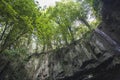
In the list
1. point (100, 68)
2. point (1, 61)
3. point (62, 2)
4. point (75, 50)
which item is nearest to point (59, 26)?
point (62, 2)

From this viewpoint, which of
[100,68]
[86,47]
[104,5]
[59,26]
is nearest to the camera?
[100,68]

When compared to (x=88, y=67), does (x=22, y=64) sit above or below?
above

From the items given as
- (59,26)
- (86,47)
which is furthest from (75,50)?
(59,26)

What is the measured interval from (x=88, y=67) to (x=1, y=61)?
1132 cm

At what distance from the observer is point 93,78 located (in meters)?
19.0

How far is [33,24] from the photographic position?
18812mm

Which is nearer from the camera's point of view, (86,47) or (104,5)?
(86,47)

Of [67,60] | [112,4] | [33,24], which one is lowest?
[67,60]

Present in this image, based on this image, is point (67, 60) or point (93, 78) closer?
point (93, 78)

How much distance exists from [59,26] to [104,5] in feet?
29.5

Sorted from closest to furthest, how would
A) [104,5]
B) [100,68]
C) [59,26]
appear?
[100,68] → [104,5] → [59,26]

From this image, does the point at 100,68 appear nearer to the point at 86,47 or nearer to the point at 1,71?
the point at 86,47

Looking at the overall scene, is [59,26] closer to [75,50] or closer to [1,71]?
[75,50]

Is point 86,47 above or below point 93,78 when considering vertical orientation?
above
